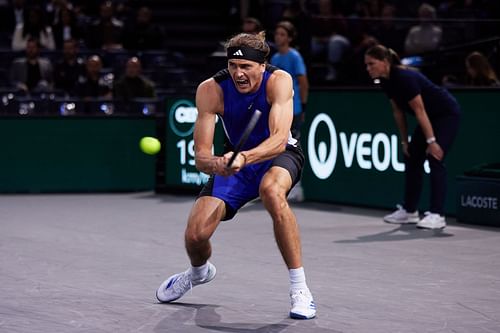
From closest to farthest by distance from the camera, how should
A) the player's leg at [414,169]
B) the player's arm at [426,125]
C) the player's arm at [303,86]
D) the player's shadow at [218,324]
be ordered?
1. the player's shadow at [218,324]
2. the player's arm at [426,125]
3. the player's leg at [414,169]
4. the player's arm at [303,86]

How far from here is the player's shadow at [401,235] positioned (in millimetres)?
10172

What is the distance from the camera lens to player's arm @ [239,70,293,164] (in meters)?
6.45

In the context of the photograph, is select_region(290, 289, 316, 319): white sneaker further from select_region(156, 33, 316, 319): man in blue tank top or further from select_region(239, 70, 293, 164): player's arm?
select_region(239, 70, 293, 164): player's arm

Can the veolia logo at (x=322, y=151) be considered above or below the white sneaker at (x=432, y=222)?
above

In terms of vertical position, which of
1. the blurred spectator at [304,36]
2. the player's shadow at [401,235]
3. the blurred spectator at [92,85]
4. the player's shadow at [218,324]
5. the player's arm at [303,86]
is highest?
the blurred spectator at [304,36]

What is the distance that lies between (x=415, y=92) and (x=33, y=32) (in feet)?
30.1

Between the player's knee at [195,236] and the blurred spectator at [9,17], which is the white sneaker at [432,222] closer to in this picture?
the player's knee at [195,236]

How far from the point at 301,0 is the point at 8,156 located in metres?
5.36

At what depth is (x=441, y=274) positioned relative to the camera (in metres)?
8.24

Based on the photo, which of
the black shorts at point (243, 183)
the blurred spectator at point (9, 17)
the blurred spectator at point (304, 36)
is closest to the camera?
the black shorts at point (243, 183)

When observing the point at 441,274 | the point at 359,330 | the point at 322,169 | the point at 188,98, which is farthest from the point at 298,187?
the point at 359,330

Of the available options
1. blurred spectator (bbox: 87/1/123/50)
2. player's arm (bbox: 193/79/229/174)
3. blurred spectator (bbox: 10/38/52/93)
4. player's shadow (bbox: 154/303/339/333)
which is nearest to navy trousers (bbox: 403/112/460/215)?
player's arm (bbox: 193/79/229/174)

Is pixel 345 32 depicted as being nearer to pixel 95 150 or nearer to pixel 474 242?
pixel 95 150

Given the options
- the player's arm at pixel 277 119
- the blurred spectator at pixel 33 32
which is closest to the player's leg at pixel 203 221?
the player's arm at pixel 277 119
